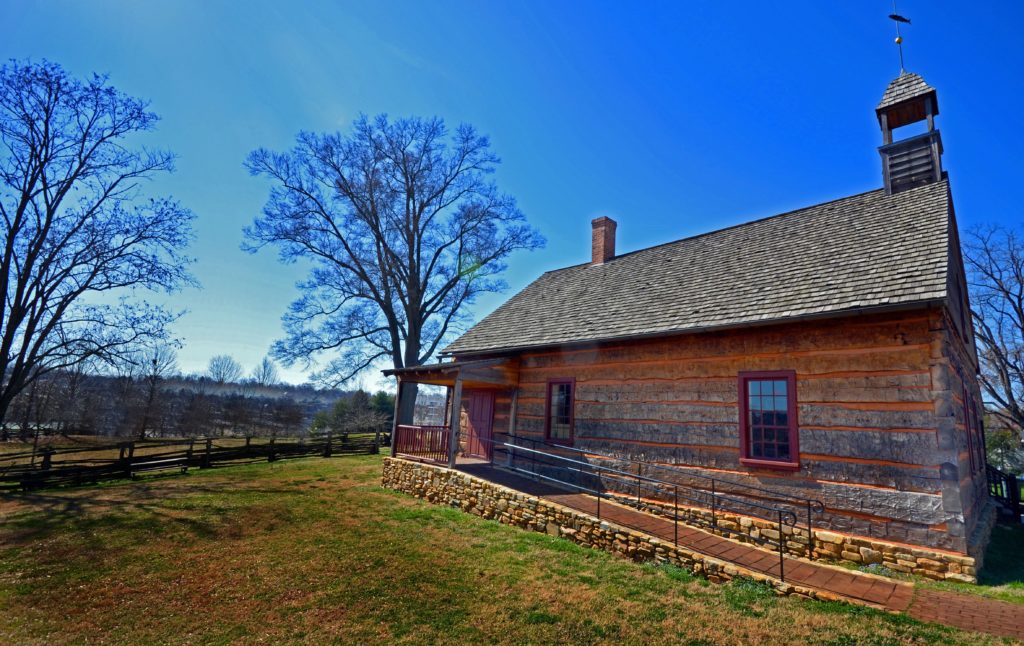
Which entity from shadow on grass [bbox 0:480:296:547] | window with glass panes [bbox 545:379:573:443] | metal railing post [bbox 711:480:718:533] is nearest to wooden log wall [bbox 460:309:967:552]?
metal railing post [bbox 711:480:718:533]

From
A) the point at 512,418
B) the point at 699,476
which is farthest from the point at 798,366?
the point at 512,418

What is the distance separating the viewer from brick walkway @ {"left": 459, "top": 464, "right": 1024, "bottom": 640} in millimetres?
5184

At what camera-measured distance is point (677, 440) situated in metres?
9.75

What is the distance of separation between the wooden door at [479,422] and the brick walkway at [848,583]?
5.12m

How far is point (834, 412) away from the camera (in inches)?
311

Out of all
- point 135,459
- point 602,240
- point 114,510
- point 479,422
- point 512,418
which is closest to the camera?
point 114,510

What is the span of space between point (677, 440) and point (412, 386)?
16890 mm

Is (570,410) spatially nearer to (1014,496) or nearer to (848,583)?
(848,583)

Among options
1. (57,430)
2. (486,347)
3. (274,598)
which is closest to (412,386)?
(486,347)

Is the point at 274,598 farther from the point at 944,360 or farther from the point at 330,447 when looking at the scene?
the point at 330,447

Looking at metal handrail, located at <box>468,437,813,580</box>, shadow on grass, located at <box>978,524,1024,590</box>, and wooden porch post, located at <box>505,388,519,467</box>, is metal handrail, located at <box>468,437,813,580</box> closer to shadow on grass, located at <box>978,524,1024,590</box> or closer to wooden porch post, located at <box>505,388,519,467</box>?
wooden porch post, located at <box>505,388,519,467</box>

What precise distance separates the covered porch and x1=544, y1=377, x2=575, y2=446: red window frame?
4.05 feet

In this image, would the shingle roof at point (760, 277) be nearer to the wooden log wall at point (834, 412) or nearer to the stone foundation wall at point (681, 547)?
the wooden log wall at point (834, 412)

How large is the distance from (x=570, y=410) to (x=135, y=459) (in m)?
14.2
